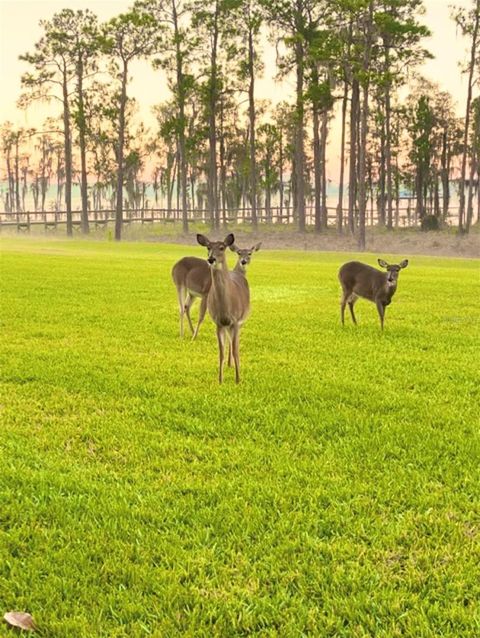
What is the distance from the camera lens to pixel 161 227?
66125mm

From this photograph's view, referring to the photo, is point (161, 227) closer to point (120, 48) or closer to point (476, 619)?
point (120, 48)

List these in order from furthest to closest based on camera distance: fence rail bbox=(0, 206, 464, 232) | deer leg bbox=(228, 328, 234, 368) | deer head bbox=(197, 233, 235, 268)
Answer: fence rail bbox=(0, 206, 464, 232) < deer leg bbox=(228, 328, 234, 368) < deer head bbox=(197, 233, 235, 268)

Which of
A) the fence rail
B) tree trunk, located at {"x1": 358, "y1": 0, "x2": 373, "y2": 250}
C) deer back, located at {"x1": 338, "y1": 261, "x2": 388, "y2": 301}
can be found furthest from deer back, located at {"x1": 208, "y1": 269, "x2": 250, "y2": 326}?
the fence rail

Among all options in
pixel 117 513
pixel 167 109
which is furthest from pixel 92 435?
pixel 167 109

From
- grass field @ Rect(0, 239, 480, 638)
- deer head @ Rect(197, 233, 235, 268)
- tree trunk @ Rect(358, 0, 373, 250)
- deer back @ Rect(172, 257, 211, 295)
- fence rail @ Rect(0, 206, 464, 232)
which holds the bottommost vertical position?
grass field @ Rect(0, 239, 480, 638)

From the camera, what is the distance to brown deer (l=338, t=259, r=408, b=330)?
10.1 meters

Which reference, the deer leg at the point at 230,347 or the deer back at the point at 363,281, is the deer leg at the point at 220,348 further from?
the deer back at the point at 363,281

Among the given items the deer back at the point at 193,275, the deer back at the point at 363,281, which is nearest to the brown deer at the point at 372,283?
the deer back at the point at 363,281

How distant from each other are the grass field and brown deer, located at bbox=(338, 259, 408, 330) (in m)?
1.65

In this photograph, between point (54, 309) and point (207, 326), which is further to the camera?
point (54, 309)

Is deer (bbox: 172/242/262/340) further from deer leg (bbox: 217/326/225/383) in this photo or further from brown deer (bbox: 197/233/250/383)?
deer leg (bbox: 217/326/225/383)

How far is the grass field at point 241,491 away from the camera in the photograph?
295 centimetres

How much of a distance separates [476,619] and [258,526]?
1.29 m

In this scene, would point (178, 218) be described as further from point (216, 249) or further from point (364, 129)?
point (216, 249)
